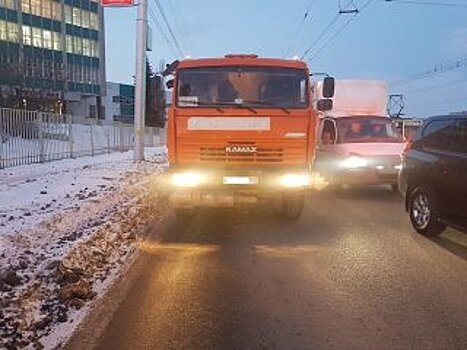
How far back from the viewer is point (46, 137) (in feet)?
80.4

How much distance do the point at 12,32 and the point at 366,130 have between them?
5876 centimetres

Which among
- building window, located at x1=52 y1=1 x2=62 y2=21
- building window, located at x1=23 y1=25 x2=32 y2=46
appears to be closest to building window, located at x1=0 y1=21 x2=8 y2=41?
building window, located at x1=23 y1=25 x2=32 y2=46

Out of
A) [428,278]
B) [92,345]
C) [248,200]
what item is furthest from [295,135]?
[92,345]

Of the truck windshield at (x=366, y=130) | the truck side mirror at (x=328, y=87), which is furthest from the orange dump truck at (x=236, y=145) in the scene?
the truck windshield at (x=366, y=130)

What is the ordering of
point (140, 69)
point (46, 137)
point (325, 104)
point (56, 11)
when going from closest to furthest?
point (325, 104) < point (46, 137) < point (140, 69) < point (56, 11)

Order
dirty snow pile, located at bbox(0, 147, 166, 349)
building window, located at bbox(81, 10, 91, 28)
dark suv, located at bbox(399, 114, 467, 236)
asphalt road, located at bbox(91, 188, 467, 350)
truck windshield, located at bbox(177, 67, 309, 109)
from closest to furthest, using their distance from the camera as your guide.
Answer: asphalt road, located at bbox(91, 188, 467, 350) < dirty snow pile, located at bbox(0, 147, 166, 349) < dark suv, located at bbox(399, 114, 467, 236) < truck windshield, located at bbox(177, 67, 309, 109) < building window, located at bbox(81, 10, 91, 28)

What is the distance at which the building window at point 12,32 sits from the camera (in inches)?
2634

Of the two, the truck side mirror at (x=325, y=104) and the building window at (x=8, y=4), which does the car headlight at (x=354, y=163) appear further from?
the building window at (x=8, y=4)

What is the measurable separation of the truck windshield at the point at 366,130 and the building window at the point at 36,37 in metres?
60.7

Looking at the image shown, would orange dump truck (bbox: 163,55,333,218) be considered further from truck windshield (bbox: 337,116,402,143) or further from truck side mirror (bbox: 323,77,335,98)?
truck windshield (bbox: 337,116,402,143)

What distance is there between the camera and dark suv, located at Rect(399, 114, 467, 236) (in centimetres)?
858

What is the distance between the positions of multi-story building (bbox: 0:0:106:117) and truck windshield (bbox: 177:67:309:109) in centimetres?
4104

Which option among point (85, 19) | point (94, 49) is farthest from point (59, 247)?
point (94, 49)

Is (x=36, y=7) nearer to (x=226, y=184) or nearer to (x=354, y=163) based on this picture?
(x=354, y=163)
